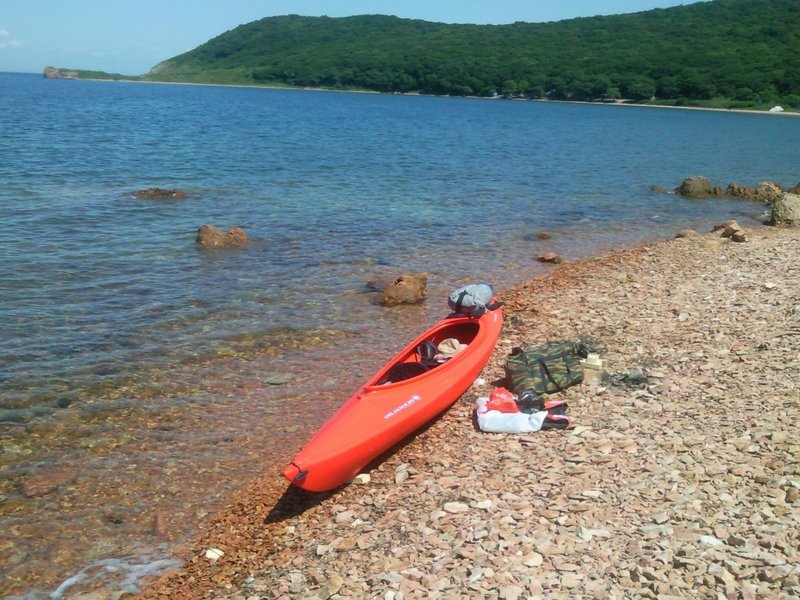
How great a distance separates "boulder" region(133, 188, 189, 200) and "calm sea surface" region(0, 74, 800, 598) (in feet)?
2.09

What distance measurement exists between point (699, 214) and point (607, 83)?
9888cm

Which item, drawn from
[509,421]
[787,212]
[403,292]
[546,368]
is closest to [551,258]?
[403,292]

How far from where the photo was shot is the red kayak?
7094 mm

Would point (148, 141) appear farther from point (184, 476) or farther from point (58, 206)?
point (184, 476)

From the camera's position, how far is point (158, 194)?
76.3 ft

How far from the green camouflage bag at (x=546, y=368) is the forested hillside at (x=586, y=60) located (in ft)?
322

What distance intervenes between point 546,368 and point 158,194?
59.5 ft

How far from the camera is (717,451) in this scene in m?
6.57

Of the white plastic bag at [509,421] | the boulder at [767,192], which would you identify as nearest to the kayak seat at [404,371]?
the white plastic bag at [509,421]

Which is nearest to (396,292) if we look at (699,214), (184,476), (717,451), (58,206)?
(184,476)

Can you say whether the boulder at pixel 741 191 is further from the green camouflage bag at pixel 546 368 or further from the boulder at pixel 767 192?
the green camouflage bag at pixel 546 368

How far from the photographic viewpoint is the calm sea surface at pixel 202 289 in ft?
24.7

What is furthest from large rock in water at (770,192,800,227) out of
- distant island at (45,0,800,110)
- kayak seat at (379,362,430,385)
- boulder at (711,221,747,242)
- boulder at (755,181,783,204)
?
distant island at (45,0,800,110)

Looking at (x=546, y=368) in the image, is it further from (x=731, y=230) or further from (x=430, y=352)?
(x=731, y=230)
